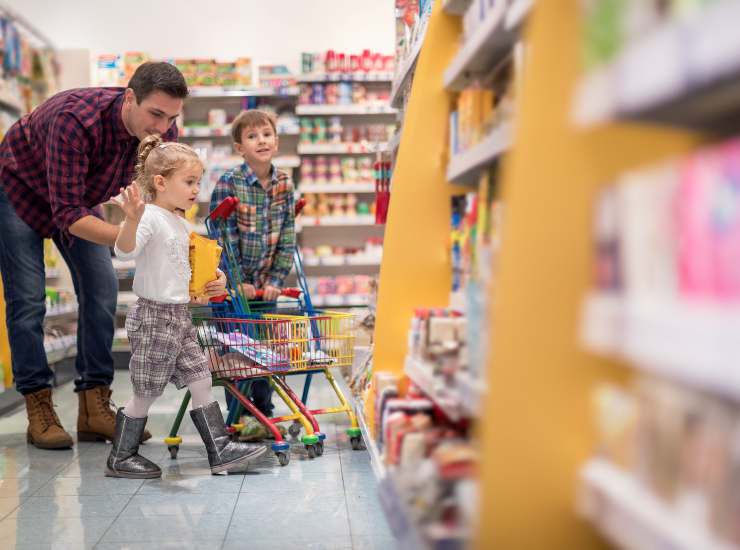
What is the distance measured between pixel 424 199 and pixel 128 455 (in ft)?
5.75

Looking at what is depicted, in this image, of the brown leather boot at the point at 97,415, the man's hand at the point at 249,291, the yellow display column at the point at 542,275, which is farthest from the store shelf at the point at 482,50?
the brown leather boot at the point at 97,415

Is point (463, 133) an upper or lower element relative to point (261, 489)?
upper

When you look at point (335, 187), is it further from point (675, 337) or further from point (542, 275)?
point (675, 337)

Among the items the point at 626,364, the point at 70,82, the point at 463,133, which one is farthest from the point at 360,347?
the point at 70,82

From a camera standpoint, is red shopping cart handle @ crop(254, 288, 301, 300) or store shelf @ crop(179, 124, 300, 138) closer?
red shopping cart handle @ crop(254, 288, 301, 300)

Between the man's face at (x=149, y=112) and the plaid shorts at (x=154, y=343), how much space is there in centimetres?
78

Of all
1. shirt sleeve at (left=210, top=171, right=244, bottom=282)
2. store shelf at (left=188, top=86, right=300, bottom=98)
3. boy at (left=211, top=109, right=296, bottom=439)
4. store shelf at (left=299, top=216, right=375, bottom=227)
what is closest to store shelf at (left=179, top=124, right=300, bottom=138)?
store shelf at (left=188, top=86, right=300, bottom=98)

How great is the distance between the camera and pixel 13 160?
11.4ft

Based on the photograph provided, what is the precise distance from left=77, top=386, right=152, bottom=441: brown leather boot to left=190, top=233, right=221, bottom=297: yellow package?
92cm

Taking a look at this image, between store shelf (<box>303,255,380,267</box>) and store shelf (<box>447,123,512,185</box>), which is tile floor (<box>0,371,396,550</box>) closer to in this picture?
store shelf (<box>447,123,512,185</box>)

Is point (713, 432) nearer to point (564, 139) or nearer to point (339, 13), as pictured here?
point (564, 139)

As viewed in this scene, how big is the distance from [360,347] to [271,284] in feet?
1.78

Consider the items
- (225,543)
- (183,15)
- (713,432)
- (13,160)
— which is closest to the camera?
(713,432)

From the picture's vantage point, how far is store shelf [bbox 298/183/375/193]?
6.91 m
